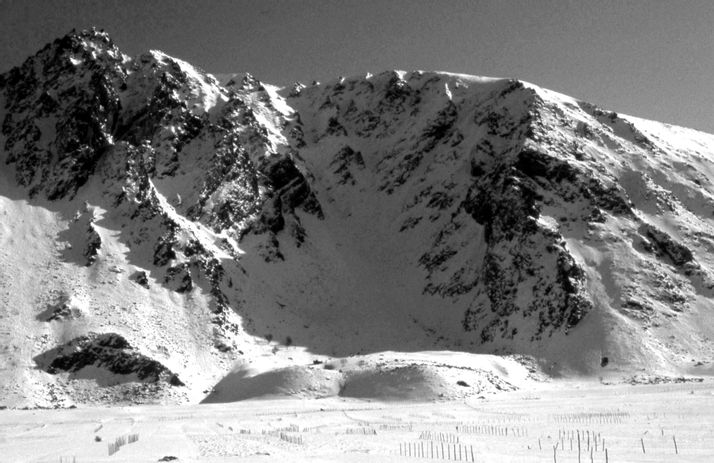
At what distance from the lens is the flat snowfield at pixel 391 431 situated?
24.4 metres

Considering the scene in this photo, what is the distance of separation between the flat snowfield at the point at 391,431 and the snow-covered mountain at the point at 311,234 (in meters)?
19.6

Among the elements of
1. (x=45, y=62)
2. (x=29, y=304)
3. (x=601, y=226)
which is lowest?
(x=29, y=304)

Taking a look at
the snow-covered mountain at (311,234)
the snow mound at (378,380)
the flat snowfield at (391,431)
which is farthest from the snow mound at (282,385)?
the snow-covered mountain at (311,234)

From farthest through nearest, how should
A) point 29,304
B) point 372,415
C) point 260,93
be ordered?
point 260,93 → point 29,304 → point 372,415

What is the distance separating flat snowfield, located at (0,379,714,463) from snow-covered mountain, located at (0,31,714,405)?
1958 cm

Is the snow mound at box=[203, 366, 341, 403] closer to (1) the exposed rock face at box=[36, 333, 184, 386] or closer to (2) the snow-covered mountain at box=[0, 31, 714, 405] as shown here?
(2) the snow-covered mountain at box=[0, 31, 714, 405]

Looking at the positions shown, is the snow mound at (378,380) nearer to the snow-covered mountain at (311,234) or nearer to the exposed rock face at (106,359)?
the exposed rock face at (106,359)

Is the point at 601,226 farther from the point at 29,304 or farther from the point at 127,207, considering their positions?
the point at 29,304

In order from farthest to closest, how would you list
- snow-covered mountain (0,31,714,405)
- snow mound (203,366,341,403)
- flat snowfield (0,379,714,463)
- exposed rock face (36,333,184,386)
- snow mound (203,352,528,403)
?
snow-covered mountain (0,31,714,405) → exposed rock face (36,333,184,386) → snow mound (203,366,341,403) → snow mound (203,352,528,403) → flat snowfield (0,379,714,463)

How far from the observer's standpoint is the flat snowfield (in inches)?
959

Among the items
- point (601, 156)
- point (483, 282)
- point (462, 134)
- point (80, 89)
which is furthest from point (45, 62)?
point (601, 156)

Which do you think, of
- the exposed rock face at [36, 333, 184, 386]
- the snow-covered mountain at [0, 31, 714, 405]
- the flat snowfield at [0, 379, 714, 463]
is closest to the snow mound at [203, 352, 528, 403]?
the flat snowfield at [0, 379, 714, 463]

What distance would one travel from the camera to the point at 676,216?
99.4 m

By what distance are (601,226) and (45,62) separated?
4406 inches
